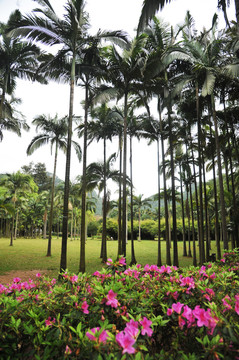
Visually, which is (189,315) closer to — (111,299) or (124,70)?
(111,299)

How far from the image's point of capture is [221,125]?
14805mm

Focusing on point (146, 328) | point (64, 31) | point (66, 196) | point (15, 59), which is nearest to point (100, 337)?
point (146, 328)

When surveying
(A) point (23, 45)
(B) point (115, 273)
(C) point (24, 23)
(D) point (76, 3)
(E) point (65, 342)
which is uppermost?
(A) point (23, 45)

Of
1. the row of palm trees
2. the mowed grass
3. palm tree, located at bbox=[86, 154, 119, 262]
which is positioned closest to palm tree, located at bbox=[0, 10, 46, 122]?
the row of palm trees

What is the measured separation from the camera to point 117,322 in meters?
2.06

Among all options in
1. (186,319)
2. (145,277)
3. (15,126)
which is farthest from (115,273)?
(15,126)

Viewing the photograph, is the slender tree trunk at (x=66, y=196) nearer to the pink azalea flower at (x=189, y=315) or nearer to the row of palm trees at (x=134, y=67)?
the row of palm trees at (x=134, y=67)

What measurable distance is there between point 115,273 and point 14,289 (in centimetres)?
119

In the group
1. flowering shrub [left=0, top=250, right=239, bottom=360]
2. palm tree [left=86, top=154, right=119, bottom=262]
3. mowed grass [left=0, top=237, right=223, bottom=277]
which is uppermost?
palm tree [left=86, top=154, right=119, bottom=262]

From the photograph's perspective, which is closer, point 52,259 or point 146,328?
point 146,328

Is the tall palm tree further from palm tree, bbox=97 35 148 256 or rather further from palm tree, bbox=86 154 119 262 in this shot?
palm tree, bbox=86 154 119 262

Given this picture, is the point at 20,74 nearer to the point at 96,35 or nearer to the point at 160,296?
the point at 96,35

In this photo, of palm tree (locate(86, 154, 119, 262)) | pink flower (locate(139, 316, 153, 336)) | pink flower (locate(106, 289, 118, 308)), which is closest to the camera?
pink flower (locate(139, 316, 153, 336))

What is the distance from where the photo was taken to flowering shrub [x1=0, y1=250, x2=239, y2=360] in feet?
4.58
